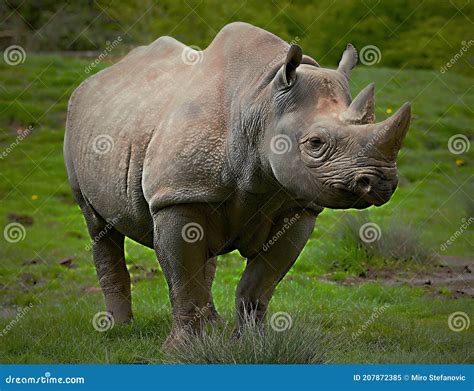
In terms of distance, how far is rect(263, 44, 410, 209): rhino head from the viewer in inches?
249

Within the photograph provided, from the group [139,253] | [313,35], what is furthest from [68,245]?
[313,35]

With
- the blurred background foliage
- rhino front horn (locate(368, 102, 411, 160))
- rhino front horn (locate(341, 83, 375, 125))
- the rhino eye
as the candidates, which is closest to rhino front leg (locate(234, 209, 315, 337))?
the rhino eye

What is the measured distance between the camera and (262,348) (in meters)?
7.26

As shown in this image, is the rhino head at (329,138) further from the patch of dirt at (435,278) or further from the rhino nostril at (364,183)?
the patch of dirt at (435,278)

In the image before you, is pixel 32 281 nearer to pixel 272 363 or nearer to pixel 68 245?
pixel 68 245

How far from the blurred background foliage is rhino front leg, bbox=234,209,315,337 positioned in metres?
11.9

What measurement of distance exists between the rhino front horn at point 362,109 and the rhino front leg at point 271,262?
63.6 inches

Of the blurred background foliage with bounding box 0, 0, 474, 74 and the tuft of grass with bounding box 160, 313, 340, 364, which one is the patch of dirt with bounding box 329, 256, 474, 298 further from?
the blurred background foliage with bounding box 0, 0, 474, 74

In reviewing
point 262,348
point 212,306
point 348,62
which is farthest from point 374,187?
point 212,306

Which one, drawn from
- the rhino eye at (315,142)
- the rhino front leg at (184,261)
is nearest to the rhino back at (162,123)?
the rhino front leg at (184,261)

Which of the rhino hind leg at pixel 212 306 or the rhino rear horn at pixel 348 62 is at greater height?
the rhino rear horn at pixel 348 62

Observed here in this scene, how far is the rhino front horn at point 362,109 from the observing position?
21.5ft

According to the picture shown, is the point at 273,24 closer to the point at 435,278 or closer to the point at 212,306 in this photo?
the point at 435,278

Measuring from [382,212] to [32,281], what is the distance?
4.99m
